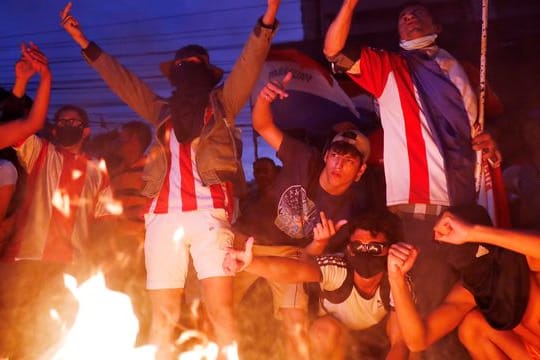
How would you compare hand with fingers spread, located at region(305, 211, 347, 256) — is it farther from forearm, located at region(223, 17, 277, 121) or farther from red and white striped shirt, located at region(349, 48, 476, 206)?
forearm, located at region(223, 17, 277, 121)

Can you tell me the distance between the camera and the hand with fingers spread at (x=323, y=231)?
13.8 ft

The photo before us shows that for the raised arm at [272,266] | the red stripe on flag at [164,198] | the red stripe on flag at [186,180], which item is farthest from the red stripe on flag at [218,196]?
the raised arm at [272,266]

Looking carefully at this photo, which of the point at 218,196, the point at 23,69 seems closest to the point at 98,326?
the point at 218,196

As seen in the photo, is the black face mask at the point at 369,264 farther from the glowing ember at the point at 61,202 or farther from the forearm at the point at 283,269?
the glowing ember at the point at 61,202

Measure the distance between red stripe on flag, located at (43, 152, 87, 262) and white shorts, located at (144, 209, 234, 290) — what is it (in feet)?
3.40

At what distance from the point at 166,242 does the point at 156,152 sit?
2.25 feet

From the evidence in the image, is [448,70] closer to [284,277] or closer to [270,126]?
[270,126]

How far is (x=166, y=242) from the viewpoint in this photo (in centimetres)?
416

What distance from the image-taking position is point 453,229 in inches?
127

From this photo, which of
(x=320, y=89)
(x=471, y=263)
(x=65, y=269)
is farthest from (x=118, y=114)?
(x=471, y=263)

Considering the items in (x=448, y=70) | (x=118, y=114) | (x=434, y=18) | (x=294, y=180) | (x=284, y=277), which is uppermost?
(x=118, y=114)

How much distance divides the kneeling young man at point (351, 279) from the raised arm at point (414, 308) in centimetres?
41

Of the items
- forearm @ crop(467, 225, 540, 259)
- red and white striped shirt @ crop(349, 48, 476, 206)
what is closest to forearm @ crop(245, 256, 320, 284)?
red and white striped shirt @ crop(349, 48, 476, 206)

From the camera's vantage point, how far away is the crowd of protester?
148 inches
